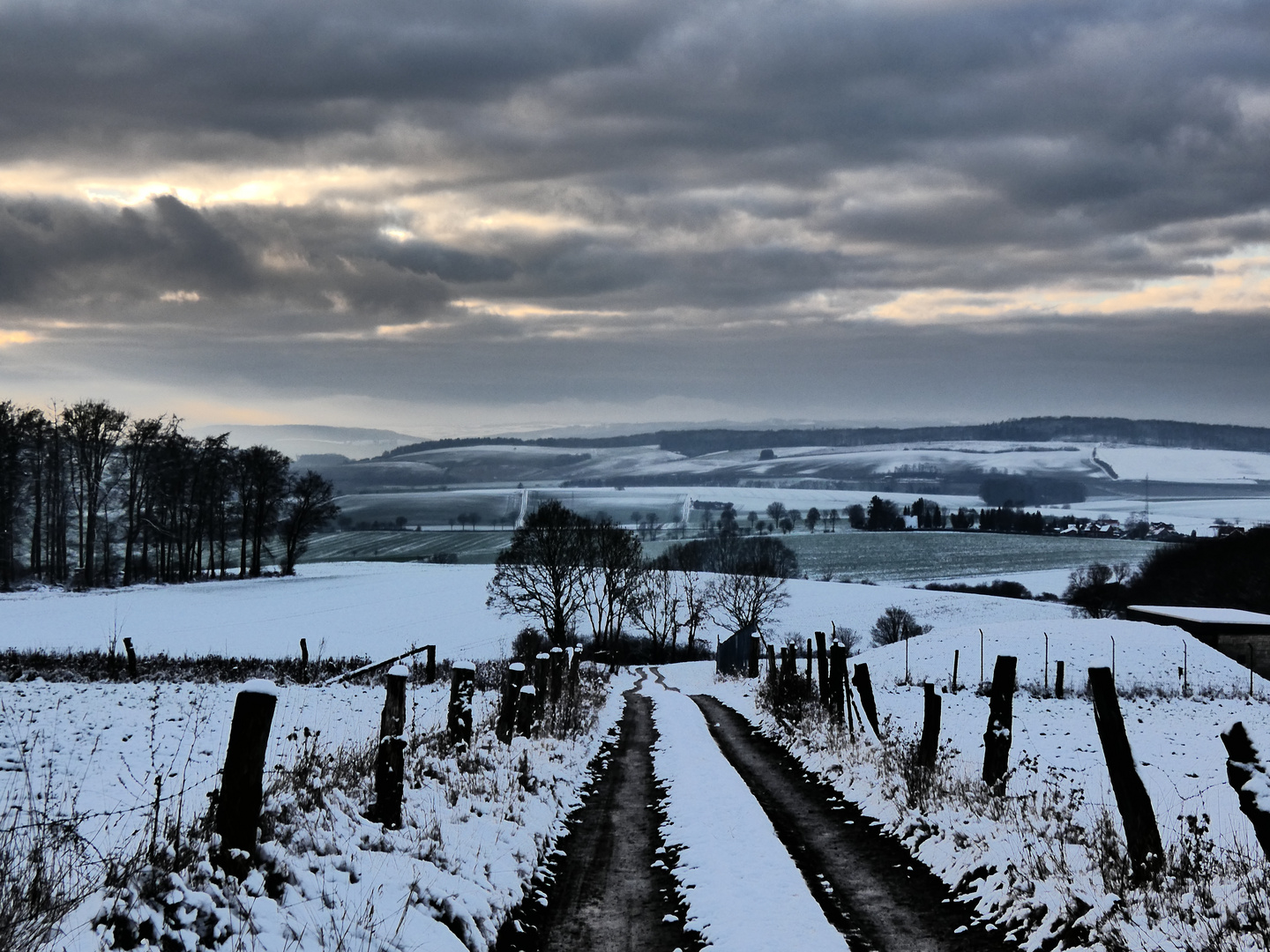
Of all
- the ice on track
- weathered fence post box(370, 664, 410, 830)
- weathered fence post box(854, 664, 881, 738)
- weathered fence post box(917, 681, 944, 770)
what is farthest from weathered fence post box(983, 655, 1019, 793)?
weathered fence post box(370, 664, 410, 830)

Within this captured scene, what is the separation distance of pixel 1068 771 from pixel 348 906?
13665 millimetres

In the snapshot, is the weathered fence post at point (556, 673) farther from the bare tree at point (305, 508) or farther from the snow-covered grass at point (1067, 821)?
the bare tree at point (305, 508)

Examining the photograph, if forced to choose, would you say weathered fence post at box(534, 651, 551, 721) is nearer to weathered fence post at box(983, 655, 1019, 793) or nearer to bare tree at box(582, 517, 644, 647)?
weathered fence post at box(983, 655, 1019, 793)

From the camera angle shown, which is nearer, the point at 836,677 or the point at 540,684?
the point at 540,684

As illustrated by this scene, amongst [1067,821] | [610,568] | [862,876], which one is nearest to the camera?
[862,876]

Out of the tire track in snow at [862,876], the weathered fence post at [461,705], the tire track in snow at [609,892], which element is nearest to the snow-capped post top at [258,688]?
the tire track in snow at [609,892]

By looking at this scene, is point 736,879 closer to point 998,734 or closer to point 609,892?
point 609,892

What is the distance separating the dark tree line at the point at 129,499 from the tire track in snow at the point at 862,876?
2626 inches

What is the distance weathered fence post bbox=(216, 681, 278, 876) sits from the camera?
6.61 metres

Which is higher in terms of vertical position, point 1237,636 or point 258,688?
point 258,688

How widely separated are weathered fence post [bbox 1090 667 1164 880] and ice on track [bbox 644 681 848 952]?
262 centimetres

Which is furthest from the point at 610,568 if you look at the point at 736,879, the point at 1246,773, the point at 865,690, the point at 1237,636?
the point at 1246,773

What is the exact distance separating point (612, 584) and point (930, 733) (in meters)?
60.6

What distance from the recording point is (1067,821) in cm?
952
